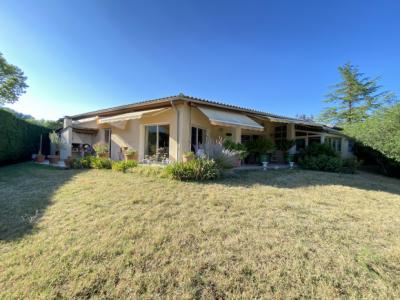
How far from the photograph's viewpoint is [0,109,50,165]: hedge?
18.8 m

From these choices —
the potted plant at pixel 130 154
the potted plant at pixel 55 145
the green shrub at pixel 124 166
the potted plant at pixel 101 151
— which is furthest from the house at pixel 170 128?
the green shrub at pixel 124 166

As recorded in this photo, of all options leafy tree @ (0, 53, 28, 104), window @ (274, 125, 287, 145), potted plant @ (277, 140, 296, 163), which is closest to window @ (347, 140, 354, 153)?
window @ (274, 125, 287, 145)

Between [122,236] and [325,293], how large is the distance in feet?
17.6

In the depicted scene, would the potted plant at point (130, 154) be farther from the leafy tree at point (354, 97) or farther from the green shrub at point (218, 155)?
the leafy tree at point (354, 97)

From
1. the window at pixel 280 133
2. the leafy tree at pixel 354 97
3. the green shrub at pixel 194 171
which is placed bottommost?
the green shrub at pixel 194 171

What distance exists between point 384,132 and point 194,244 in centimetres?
2428

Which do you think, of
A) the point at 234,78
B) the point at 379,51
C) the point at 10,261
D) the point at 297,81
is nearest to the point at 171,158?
the point at 10,261

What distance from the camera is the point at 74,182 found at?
480 inches

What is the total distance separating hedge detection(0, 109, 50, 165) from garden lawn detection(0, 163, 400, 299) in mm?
12603

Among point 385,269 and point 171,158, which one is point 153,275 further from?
point 171,158

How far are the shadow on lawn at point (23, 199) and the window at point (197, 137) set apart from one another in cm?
954

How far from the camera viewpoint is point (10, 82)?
39.8 m

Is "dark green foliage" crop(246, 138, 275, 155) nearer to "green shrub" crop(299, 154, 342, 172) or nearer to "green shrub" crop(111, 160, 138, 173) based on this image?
"green shrub" crop(299, 154, 342, 172)

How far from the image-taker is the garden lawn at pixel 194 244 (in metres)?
4.30
